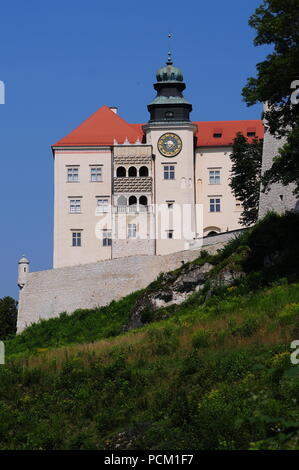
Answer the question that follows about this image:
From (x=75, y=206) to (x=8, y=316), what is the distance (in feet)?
43.5

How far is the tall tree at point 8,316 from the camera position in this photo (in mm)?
71344

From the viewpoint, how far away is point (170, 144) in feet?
214

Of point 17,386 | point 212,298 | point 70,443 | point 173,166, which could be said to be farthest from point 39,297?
point 70,443

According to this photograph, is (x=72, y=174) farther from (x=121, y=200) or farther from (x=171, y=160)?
(x=171, y=160)

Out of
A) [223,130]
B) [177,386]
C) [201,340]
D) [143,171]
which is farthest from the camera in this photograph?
[223,130]

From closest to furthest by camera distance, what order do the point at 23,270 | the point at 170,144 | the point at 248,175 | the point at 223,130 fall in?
the point at 248,175
the point at 23,270
the point at 170,144
the point at 223,130

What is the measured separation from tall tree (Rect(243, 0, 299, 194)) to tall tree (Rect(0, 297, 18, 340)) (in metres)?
41.6

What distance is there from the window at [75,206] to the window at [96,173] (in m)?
1.94

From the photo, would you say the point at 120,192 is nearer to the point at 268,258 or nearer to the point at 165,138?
the point at 165,138

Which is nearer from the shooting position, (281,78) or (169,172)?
(281,78)

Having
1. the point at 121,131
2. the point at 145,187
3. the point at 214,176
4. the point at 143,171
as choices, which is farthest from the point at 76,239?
the point at 214,176

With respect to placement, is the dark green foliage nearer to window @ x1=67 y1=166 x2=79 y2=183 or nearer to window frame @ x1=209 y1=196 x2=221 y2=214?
window @ x1=67 y1=166 x2=79 y2=183

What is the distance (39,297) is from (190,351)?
3137 cm

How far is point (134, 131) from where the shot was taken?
6856 centimetres
